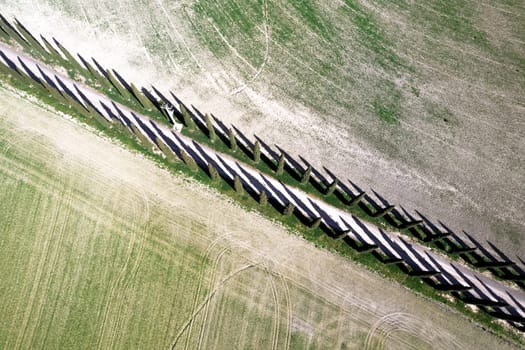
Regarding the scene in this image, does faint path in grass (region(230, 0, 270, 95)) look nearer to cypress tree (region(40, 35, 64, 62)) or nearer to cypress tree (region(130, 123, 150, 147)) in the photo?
cypress tree (region(130, 123, 150, 147))

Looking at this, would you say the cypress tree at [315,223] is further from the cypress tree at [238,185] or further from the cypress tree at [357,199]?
the cypress tree at [238,185]

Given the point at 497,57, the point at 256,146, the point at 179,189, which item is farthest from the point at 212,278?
the point at 497,57

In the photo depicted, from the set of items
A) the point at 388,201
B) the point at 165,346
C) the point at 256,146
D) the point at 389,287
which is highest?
the point at 256,146

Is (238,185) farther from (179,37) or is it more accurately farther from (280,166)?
(179,37)

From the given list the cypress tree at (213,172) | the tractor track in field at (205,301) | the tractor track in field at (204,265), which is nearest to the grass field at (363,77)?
the cypress tree at (213,172)

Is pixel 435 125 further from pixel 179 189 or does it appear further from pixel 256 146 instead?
pixel 179 189

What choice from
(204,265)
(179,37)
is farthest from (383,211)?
(179,37)

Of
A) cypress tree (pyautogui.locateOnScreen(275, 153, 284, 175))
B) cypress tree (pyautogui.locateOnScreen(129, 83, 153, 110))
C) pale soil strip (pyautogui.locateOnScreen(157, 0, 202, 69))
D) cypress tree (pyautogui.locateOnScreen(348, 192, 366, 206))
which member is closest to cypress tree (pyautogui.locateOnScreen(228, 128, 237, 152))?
cypress tree (pyautogui.locateOnScreen(275, 153, 284, 175))
